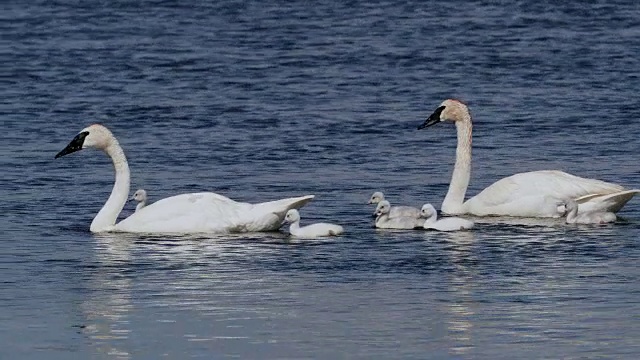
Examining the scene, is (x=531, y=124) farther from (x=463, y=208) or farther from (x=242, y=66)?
(x=242, y=66)

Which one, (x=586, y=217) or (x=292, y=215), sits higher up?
(x=292, y=215)

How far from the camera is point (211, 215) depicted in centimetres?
1483

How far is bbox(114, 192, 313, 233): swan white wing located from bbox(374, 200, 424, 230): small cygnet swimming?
57 centimetres

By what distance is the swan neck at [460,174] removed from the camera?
16406mm

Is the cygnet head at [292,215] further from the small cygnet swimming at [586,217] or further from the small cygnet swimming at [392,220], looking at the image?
the small cygnet swimming at [586,217]

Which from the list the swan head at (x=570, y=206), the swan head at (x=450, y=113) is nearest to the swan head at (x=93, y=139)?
the swan head at (x=450, y=113)

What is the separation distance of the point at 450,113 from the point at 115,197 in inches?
140

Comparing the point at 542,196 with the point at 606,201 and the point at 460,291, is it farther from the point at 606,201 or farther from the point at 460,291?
the point at 460,291

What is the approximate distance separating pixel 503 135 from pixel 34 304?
957cm

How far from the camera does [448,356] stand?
10.1m

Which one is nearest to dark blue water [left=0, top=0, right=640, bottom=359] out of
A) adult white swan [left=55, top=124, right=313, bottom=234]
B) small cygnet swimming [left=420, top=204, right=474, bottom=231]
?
adult white swan [left=55, top=124, right=313, bottom=234]

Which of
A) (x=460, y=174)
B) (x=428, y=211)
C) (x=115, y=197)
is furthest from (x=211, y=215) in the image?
(x=460, y=174)

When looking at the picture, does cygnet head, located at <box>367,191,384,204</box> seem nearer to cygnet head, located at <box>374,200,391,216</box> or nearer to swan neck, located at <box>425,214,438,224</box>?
cygnet head, located at <box>374,200,391,216</box>

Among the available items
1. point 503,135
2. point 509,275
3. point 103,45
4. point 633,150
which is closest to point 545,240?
point 509,275
